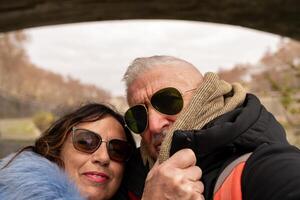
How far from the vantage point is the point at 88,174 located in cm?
207

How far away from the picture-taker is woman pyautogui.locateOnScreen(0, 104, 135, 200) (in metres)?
1.87

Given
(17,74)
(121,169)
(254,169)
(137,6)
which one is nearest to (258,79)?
(137,6)

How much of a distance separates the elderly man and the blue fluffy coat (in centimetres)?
36

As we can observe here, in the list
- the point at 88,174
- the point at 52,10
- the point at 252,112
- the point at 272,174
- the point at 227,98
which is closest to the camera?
the point at 272,174

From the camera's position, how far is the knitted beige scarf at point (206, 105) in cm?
156

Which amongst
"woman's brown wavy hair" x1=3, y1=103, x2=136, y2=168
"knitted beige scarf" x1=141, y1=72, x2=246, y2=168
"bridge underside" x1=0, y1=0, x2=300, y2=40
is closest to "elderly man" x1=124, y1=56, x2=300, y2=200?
"knitted beige scarf" x1=141, y1=72, x2=246, y2=168

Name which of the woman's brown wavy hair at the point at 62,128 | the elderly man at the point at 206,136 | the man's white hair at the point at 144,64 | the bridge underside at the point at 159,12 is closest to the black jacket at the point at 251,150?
the elderly man at the point at 206,136

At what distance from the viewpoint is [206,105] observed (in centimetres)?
162

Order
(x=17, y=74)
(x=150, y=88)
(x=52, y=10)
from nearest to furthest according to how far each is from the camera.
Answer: (x=150, y=88)
(x=52, y=10)
(x=17, y=74)

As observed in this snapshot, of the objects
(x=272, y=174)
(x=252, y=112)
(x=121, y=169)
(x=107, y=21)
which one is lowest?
(x=121, y=169)

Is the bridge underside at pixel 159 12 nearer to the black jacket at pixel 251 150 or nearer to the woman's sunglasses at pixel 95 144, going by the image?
the woman's sunglasses at pixel 95 144

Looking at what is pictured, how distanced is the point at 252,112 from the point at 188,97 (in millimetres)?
387

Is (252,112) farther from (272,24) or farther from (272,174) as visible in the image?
(272,24)

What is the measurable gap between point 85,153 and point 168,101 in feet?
1.73
